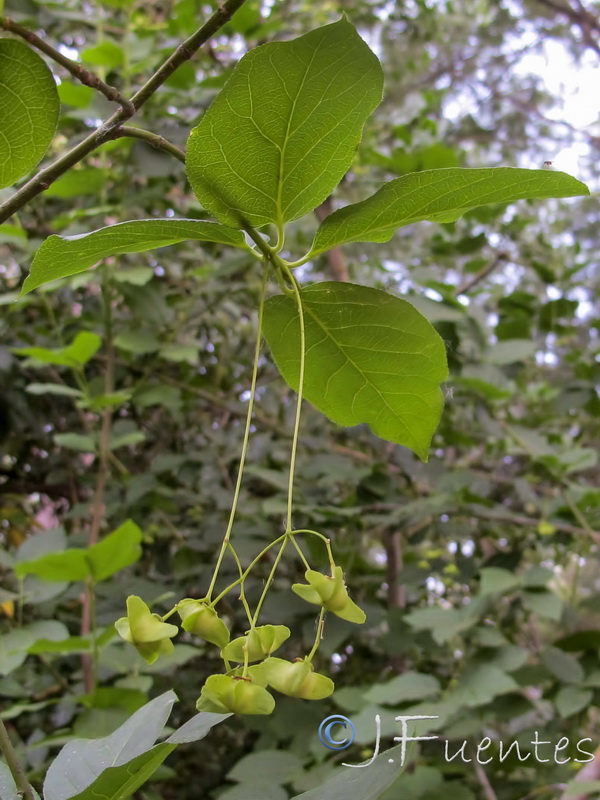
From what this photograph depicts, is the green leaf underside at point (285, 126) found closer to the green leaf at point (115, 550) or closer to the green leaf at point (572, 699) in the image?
the green leaf at point (115, 550)

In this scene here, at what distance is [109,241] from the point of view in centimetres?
42

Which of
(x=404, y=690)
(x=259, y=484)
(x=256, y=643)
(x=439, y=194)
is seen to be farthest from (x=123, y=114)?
(x=259, y=484)

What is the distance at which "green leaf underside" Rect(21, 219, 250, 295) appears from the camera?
15.9 inches

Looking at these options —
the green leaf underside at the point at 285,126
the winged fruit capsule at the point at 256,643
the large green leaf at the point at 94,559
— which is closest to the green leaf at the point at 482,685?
the large green leaf at the point at 94,559

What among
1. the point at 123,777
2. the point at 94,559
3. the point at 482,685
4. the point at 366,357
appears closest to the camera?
the point at 123,777

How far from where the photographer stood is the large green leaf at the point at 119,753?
350 mm

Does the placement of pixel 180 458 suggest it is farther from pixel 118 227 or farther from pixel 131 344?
pixel 118 227

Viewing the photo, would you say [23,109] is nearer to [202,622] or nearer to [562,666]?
[202,622]

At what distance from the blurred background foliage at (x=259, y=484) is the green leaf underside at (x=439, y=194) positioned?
21.4 inches

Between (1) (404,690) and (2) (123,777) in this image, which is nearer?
(2) (123,777)

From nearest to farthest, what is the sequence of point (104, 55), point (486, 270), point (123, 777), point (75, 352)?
point (123, 777), point (75, 352), point (104, 55), point (486, 270)

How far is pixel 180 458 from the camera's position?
1.22 meters

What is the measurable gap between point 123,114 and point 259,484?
105cm

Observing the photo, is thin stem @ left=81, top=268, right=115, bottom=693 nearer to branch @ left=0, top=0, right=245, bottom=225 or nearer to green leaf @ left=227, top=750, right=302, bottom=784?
green leaf @ left=227, top=750, right=302, bottom=784
